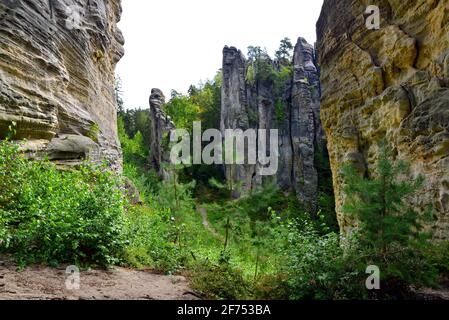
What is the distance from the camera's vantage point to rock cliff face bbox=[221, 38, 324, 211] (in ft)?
115

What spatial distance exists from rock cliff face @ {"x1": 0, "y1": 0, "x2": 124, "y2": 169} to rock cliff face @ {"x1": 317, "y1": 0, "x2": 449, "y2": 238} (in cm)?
866

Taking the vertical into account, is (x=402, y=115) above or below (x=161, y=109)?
below

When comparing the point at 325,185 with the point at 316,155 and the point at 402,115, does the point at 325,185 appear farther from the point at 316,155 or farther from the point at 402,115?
the point at 402,115

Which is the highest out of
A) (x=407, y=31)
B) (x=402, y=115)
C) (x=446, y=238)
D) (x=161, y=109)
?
(x=161, y=109)

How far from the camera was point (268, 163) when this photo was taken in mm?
38812

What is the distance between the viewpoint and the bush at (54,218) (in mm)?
5773

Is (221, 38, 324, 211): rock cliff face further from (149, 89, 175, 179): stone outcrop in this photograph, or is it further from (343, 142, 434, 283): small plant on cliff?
(343, 142, 434, 283): small plant on cliff

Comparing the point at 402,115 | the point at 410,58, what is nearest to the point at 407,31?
the point at 410,58

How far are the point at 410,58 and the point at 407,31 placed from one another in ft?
2.77

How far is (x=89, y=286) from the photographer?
5.04 m

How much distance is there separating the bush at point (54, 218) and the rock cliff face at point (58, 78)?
218cm

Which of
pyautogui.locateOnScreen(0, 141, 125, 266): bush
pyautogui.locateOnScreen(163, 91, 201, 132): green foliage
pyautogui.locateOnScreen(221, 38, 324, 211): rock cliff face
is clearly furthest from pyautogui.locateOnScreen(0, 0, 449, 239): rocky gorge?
pyautogui.locateOnScreen(163, 91, 201, 132): green foliage

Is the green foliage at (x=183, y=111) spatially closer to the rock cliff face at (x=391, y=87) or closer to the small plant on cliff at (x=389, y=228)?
the rock cliff face at (x=391, y=87)

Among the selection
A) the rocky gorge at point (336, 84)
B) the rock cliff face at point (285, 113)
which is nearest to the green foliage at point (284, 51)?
the rock cliff face at point (285, 113)
